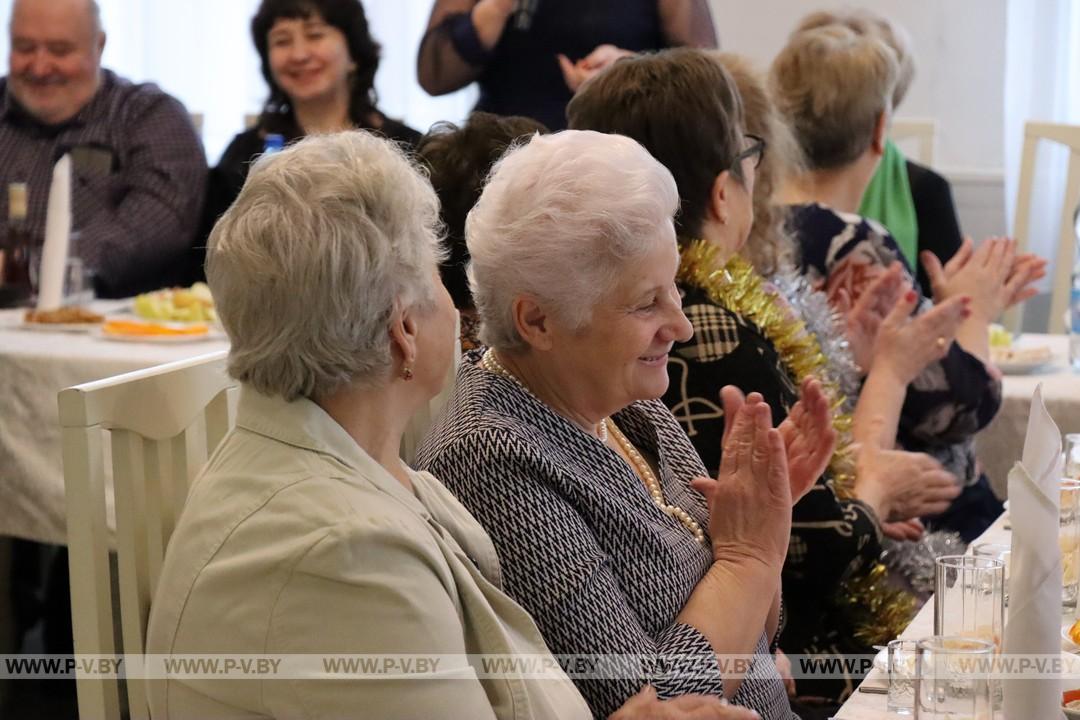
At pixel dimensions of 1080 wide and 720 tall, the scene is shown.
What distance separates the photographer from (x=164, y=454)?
4.97 ft

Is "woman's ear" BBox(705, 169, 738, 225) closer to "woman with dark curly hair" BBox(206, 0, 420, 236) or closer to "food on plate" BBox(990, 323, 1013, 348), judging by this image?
"food on plate" BBox(990, 323, 1013, 348)

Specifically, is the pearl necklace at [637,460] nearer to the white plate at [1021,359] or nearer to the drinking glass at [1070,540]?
the drinking glass at [1070,540]

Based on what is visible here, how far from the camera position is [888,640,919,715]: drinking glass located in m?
1.26

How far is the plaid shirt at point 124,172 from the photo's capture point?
348cm

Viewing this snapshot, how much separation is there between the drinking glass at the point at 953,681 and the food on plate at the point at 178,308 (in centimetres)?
205

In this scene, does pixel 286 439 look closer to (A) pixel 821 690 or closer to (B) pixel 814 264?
(A) pixel 821 690

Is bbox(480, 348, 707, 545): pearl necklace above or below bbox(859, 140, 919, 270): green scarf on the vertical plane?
above

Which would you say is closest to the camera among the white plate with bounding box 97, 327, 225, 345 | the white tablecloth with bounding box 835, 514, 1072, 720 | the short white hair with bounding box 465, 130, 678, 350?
the white tablecloth with bounding box 835, 514, 1072, 720

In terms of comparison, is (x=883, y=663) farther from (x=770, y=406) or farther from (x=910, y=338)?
(x=910, y=338)

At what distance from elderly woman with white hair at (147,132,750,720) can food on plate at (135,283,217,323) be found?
168 cm

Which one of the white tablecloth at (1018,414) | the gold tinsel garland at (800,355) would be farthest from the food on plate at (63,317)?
the white tablecloth at (1018,414)

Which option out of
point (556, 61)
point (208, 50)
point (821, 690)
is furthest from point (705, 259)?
point (208, 50)

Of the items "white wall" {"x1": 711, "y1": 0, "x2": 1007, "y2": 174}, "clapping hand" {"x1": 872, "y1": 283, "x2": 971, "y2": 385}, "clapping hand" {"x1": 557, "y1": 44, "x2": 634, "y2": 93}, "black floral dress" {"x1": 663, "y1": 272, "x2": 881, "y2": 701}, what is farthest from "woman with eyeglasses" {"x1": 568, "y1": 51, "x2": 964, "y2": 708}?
"white wall" {"x1": 711, "y1": 0, "x2": 1007, "y2": 174}

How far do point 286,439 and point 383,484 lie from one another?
0.10 meters
